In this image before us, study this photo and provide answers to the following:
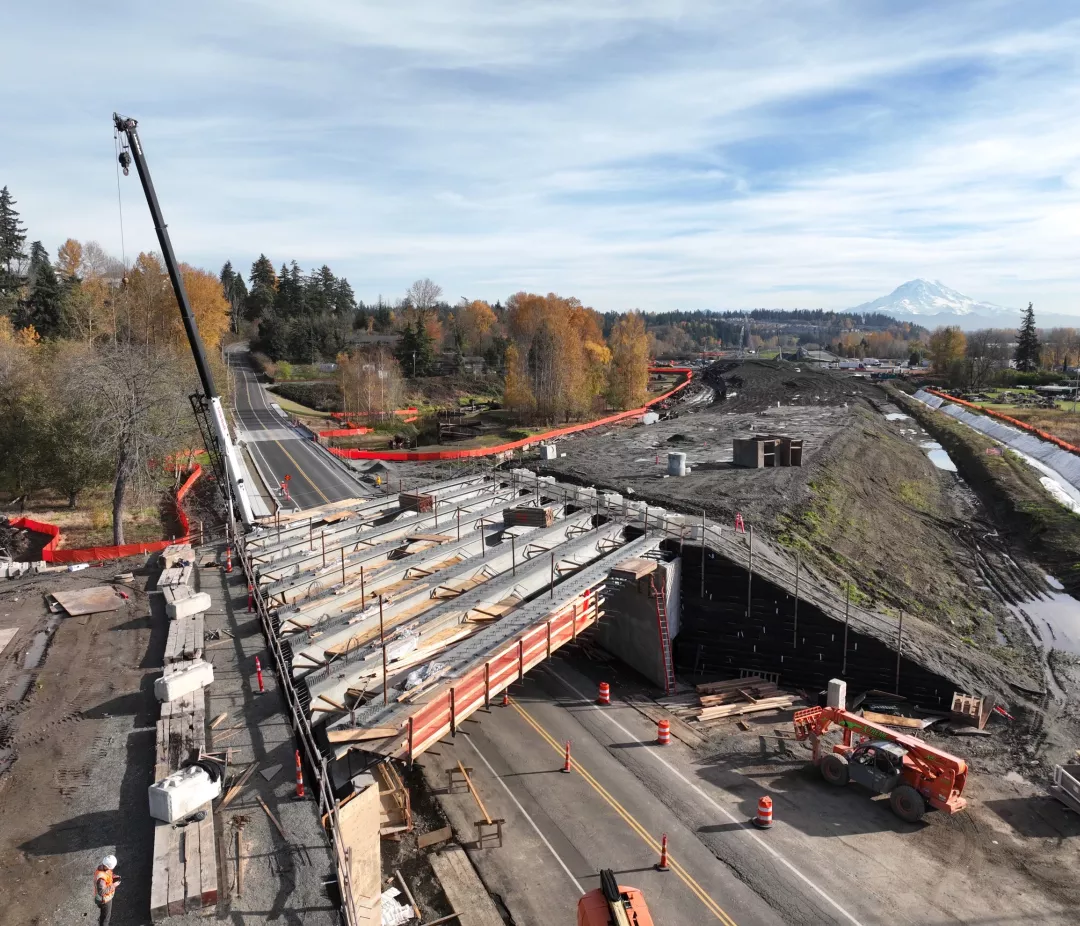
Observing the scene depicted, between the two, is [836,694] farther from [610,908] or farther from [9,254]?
[9,254]

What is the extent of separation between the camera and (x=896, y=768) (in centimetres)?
1596

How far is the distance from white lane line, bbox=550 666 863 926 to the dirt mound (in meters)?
65.5

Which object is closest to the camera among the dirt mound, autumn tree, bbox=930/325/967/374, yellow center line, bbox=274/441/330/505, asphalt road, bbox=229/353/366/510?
yellow center line, bbox=274/441/330/505

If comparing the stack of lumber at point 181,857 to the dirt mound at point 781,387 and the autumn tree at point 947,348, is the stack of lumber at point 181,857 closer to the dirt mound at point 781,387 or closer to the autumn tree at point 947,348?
the dirt mound at point 781,387

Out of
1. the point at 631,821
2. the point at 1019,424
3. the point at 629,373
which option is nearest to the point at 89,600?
the point at 631,821

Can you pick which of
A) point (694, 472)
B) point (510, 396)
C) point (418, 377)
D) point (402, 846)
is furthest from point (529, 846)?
point (418, 377)

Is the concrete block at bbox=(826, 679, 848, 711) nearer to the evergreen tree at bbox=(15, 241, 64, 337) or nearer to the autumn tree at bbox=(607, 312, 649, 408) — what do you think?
the autumn tree at bbox=(607, 312, 649, 408)

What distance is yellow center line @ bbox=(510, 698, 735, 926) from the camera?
1289cm

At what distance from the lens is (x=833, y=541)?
107ft

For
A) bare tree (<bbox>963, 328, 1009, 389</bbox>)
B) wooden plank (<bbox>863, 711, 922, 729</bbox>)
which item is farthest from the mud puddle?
bare tree (<bbox>963, 328, 1009, 389</bbox>)

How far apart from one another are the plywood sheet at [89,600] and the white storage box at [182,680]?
5.86 metres

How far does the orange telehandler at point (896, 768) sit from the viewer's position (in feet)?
50.1

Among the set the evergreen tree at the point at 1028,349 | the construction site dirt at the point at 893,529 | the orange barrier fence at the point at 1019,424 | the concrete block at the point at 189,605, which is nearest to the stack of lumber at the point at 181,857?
the concrete block at the point at 189,605

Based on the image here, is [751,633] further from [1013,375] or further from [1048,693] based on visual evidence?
[1013,375]
